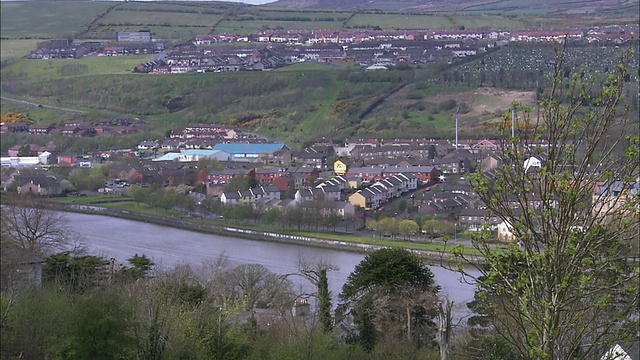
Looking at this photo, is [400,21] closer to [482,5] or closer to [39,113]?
[482,5]

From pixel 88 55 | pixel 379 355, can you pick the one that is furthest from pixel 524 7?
pixel 379 355

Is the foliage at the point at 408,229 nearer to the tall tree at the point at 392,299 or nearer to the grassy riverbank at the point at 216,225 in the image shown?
the grassy riverbank at the point at 216,225

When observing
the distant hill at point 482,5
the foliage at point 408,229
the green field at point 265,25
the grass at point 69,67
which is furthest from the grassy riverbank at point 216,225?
the distant hill at point 482,5

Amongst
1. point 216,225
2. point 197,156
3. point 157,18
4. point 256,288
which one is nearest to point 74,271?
point 256,288

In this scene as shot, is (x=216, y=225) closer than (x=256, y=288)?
No

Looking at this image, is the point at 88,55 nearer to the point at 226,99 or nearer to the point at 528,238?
the point at 226,99

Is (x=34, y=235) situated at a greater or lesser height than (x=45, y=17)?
lesser
